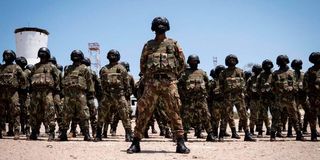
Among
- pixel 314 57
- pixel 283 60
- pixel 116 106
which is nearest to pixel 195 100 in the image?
pixel 116 106

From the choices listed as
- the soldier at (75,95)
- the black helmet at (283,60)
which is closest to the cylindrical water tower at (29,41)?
the soldier at (75,95)

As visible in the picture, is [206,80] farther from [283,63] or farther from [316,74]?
[316,74]

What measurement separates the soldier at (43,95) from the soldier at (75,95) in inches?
17.0

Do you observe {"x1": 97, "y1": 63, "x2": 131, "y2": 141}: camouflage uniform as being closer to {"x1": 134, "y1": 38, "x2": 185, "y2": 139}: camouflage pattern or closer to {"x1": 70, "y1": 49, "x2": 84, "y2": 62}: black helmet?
{"x1": 70, "y1": 49, "x2": 84, "y2": 62}: black helmet

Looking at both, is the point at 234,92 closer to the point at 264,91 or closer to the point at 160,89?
the point at 264,91

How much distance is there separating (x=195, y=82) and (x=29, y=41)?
106 ft

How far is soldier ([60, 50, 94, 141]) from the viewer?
980 cm

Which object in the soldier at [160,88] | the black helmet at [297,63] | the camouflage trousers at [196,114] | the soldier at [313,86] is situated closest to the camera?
the soldier at [160,88]

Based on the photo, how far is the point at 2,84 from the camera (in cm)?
1066

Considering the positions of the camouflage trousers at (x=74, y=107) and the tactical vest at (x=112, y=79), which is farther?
the tactical vest at (x=112, y=79)

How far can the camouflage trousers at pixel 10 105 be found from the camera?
10.4 meters

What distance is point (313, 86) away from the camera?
9.77m

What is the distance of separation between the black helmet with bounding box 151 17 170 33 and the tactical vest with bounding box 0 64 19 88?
5.92 metres

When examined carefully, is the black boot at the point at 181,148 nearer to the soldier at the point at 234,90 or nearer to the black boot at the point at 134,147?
the black boot at the point at 134,147
